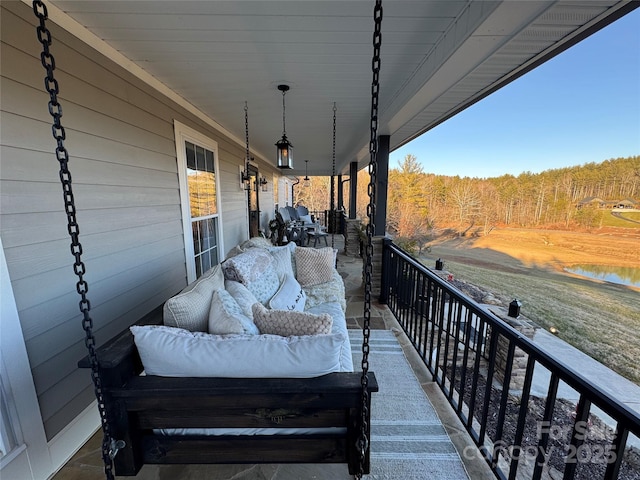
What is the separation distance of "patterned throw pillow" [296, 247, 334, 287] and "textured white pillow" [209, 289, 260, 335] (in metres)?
1.59

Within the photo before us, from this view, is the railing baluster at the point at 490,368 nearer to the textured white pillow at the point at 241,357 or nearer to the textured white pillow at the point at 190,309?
the textured white pillow at the point at 241,357

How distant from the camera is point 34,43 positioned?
1428 mm

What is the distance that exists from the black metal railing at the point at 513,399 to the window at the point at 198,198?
255cm

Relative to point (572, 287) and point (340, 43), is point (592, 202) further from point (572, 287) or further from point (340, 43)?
point (340, 43)

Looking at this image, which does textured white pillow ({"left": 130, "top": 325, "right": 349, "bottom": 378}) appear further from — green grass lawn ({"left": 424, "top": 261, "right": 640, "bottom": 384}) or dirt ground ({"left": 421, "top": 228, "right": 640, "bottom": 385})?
green grass lawn ({"left": 424, "top": 261, "right": 640, "bottom": 384})

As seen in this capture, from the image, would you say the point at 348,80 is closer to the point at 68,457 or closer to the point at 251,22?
the point at 251,22

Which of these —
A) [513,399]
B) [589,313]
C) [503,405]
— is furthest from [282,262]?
[589,313]

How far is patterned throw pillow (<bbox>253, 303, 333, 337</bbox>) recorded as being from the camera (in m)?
1.42

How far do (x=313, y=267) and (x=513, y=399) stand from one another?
296 centimetres

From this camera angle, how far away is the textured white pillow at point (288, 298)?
228cm

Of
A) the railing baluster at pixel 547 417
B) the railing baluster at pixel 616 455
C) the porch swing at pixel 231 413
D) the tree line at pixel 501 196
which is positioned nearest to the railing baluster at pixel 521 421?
the railing baluster at pixel 547 417

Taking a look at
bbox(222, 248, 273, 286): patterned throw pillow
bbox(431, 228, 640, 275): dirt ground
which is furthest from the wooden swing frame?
bbox(431, 228, 640, 275): dirt ground

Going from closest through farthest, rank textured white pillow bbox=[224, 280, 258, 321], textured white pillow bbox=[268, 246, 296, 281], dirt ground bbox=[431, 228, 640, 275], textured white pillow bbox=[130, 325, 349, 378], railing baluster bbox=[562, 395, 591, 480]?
railing baluster bbox=[562, 395, 591, 480], textured white pillow bbox=[130, 325, 349, 378], textured white pillow bbox=[224, 280, 258, 321], textured white pillow bbox=[268, 246, 296, 281], dirt ground bbox=[431, 228, 640, 275]

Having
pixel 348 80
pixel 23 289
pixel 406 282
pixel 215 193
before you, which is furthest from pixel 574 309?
pixel 23 289
